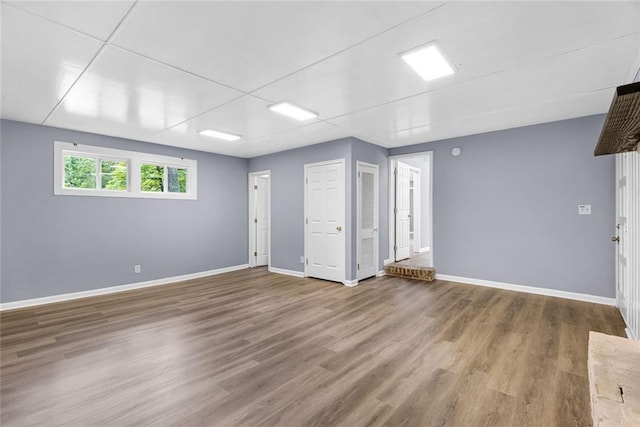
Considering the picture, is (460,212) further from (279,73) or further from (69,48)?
(69,48)

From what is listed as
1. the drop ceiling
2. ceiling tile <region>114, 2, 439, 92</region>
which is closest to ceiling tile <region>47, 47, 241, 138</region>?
the drop ceiling

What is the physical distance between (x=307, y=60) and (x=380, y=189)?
12.0 ft

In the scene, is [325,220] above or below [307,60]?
below

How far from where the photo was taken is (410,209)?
804cm

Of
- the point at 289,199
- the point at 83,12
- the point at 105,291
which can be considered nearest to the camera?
the point at 83,12

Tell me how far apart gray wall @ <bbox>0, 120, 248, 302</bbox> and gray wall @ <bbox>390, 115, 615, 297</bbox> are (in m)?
4.64

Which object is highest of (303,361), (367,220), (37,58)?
(37,58)

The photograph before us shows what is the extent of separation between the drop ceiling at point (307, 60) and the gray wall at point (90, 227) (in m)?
0.61

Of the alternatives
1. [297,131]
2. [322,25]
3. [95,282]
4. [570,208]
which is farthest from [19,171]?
[570,208]

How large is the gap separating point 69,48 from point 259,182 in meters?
4.81

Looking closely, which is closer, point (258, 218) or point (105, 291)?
point (105, 291)

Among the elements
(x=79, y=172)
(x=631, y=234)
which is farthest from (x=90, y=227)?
(x=631, y=234)

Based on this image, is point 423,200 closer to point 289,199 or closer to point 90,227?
point 289,199

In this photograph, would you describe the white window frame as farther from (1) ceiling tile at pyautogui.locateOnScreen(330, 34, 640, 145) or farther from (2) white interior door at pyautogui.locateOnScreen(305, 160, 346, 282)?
(1) ceiling tile at pyautogui.locateOnScreen(330, 34, 640, 145)
